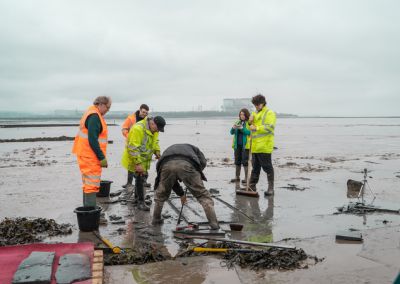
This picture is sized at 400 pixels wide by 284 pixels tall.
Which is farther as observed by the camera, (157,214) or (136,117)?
(136,117)

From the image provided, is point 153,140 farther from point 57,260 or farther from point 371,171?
point 371,171

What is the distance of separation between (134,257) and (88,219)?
1.38m

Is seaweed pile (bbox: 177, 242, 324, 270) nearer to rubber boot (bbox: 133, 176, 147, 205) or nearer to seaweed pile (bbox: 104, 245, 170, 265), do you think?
seaweed pile (bbox: 104, 245, 170, 265)

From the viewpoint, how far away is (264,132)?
854 cm

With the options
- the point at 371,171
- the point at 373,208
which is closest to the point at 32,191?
the point at 373,208

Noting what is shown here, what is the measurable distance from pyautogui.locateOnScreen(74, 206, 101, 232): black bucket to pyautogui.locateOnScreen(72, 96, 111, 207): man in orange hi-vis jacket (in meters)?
0.26

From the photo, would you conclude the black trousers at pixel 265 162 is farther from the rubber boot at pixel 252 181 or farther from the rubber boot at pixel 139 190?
the rubber boot at pixel 139 190

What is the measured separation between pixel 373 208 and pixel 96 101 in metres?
5.35

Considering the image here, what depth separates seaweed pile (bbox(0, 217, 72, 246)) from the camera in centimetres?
542

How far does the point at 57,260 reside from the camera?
407 cm

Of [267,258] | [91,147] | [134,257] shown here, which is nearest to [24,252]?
[134,257]

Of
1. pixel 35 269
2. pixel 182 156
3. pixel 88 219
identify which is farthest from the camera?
pixel 182 156

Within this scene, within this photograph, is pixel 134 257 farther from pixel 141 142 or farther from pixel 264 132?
pixel 264 132

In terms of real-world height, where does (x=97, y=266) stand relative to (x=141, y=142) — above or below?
below
